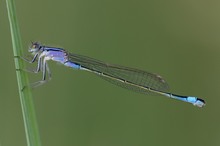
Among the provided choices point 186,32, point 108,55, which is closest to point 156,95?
point 108,55

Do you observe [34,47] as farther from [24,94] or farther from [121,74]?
[24,94]

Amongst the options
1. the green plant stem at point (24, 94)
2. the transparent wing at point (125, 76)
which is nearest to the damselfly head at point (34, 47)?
the transparent wing at point (125, 76)

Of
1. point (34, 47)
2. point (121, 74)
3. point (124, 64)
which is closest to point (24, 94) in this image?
point (34, 47)

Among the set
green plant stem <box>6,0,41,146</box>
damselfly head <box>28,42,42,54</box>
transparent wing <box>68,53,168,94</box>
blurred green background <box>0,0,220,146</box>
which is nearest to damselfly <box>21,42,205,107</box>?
transparent wing <box>68,53,168,94</box>

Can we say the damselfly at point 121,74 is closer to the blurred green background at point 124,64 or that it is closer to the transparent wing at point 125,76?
the transparent wing at point 125,76

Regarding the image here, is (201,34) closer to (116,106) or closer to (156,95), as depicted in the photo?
(156,95)

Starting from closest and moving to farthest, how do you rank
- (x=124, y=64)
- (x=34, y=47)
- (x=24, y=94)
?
(x=24, y=94)
(x=34, y=47)
(x=124, y=64)

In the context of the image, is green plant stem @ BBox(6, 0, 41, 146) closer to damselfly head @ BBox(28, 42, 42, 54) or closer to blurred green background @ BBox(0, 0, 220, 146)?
damselfly head @ BBox(28, 42, 42, 54)
